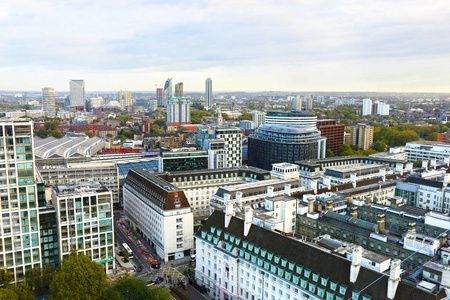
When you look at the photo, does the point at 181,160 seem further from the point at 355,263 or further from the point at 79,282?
the point at 355,263

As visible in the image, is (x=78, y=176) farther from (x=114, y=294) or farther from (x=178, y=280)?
(x=114, y=294)

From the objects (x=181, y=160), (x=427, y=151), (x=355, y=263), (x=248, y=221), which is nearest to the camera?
(x=355, y=263)

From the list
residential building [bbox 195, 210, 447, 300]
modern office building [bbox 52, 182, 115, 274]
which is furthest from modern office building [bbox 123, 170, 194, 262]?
modern office building [bbox 52, 182, 115, 274]

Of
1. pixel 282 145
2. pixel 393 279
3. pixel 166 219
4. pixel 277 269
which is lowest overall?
pixel 166 219

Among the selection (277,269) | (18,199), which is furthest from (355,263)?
(18,199)

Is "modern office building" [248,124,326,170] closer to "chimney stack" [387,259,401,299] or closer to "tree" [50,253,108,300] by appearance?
"tree" [50,253,108,300]

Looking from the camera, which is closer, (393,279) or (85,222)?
(393,279)
